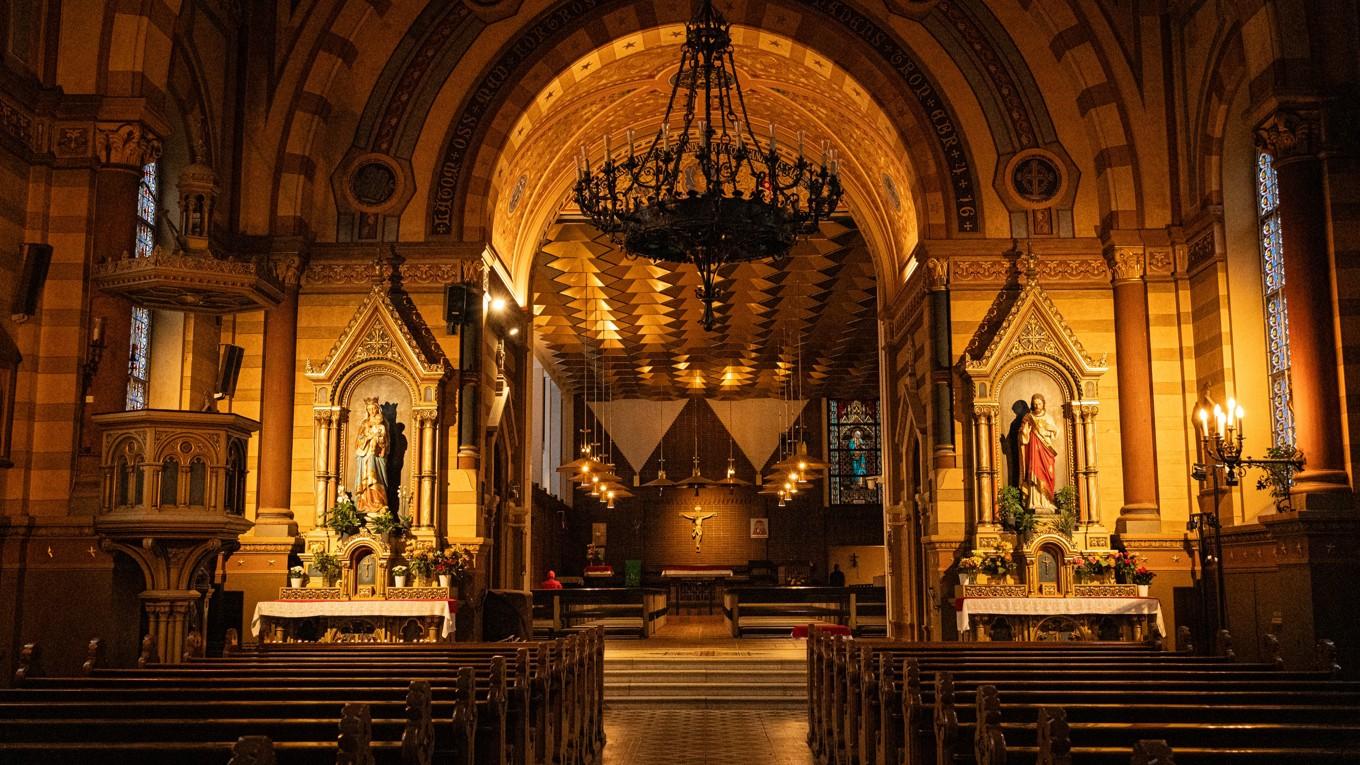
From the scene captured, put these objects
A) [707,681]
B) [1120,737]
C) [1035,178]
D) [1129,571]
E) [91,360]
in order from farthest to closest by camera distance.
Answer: [1035,178]
[707,681]
[1129,571]
[91,360]
[1120,737]

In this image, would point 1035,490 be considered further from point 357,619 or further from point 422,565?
point 357,619

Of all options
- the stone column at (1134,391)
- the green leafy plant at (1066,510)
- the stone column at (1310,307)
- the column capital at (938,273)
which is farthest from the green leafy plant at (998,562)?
the stone column at (1310,307)

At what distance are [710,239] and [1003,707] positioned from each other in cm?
526

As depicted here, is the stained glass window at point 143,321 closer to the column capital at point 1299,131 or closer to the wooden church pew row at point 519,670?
the wooden church pew row at point 519,670

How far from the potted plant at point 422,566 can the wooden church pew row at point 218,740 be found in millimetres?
9448

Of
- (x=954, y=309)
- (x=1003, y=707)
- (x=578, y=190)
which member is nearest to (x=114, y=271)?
(x=578, y=190)

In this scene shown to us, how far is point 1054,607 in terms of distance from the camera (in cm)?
1477

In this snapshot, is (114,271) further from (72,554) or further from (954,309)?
(954,309)

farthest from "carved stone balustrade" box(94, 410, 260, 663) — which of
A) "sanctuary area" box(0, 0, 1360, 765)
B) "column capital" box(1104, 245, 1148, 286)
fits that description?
"column capital" box(1104, 245, 1148, 286)

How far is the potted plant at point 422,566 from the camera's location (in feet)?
49.5

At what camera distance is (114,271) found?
10.4 m

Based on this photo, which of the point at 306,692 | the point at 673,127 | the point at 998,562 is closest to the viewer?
the point at 306,692

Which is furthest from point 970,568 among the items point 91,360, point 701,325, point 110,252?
point 701,325

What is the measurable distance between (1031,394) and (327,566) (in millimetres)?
9029
